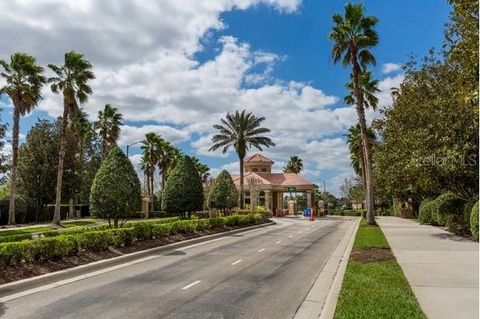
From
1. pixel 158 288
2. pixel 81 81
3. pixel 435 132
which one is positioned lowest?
pixel 158 288

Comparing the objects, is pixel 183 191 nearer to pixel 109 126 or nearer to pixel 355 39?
pixel 355 39

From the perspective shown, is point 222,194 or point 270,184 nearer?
point 222,194

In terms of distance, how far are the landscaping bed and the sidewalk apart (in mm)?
8539

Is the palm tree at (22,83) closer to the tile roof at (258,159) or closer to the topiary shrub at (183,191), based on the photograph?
the topiary shrub at (183,191)

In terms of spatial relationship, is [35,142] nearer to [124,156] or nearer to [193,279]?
[124,156]

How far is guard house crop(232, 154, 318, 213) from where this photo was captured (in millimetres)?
64812

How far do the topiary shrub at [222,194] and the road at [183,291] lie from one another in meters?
20.2

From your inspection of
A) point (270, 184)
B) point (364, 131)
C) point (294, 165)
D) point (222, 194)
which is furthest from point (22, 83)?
point (294, 165)

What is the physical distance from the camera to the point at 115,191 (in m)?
18.3

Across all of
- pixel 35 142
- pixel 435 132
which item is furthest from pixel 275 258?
pixel 35 142

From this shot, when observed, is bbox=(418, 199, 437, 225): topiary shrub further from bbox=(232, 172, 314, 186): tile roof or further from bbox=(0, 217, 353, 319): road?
bbox=(232, 172, 314, 186): tile roof

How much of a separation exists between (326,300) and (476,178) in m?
16.6

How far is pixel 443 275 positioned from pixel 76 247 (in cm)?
971

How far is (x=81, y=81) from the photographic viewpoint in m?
37.6
